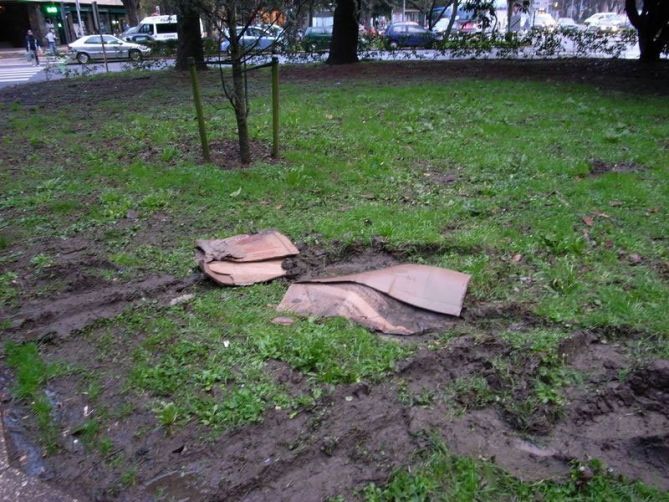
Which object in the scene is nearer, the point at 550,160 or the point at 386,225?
the point at 386,225

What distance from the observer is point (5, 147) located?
26.6ft

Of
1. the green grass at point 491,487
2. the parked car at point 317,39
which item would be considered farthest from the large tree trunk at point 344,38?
the green grass at point 491,487

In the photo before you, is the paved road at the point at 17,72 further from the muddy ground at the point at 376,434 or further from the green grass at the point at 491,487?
the green grass at the point at 491,487

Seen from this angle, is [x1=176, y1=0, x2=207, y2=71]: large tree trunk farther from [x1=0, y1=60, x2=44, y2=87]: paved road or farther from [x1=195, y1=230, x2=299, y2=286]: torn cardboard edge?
[x1=195, y1=230, x2=299, y2=286]: torn cardboard edge

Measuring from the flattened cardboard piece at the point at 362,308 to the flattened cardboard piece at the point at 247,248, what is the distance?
0.53 m

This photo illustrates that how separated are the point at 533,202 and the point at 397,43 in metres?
19.8

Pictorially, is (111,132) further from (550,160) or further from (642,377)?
(642,377)

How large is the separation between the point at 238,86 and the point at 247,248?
8.66ft

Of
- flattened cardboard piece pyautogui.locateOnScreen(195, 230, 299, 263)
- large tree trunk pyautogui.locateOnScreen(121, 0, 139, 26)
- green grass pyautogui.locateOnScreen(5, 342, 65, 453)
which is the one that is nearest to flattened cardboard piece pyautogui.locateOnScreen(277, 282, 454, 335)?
flattened cardboard piece pyautogui.locateOnScreen(195, 230, 299, 263)

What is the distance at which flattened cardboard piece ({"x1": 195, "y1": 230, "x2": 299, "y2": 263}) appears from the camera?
4.48 meters

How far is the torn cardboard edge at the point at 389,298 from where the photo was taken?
3768 mm

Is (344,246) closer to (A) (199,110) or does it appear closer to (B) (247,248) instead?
(B) (247,248)

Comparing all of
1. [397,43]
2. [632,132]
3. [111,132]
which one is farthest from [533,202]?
[397,43]

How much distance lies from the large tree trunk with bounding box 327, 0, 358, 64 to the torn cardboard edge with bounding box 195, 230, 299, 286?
13.7m
